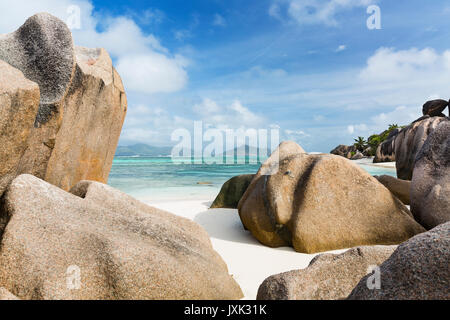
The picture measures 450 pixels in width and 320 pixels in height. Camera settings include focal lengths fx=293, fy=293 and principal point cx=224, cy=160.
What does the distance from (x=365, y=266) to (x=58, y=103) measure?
10.0 feet

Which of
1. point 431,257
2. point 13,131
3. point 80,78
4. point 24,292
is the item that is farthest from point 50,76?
point 431,257

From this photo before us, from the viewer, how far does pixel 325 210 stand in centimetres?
417

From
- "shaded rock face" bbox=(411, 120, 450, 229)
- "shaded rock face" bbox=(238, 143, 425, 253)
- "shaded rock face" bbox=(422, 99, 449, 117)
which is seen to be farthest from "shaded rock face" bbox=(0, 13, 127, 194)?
"shaded rock face" bbox=(422, 99, 449, 117)

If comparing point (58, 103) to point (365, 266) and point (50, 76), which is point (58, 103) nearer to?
point (50, 76)

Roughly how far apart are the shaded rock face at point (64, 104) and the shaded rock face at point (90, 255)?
44cm

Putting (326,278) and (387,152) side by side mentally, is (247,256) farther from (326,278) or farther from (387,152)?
(387,152)

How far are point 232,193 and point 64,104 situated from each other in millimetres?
5134

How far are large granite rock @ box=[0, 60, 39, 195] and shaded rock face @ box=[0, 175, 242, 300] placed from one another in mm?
160

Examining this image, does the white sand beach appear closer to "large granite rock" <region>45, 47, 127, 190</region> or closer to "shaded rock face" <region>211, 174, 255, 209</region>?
"shaded rock face" <region>211, 174, 255, 209</region>

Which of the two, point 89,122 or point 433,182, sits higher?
point 89,122

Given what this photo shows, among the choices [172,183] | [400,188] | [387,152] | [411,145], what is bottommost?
[172,183]

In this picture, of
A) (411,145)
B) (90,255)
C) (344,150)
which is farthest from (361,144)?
(90,255)

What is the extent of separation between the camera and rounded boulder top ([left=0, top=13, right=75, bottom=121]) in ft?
9.27

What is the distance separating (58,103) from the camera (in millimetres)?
2848
